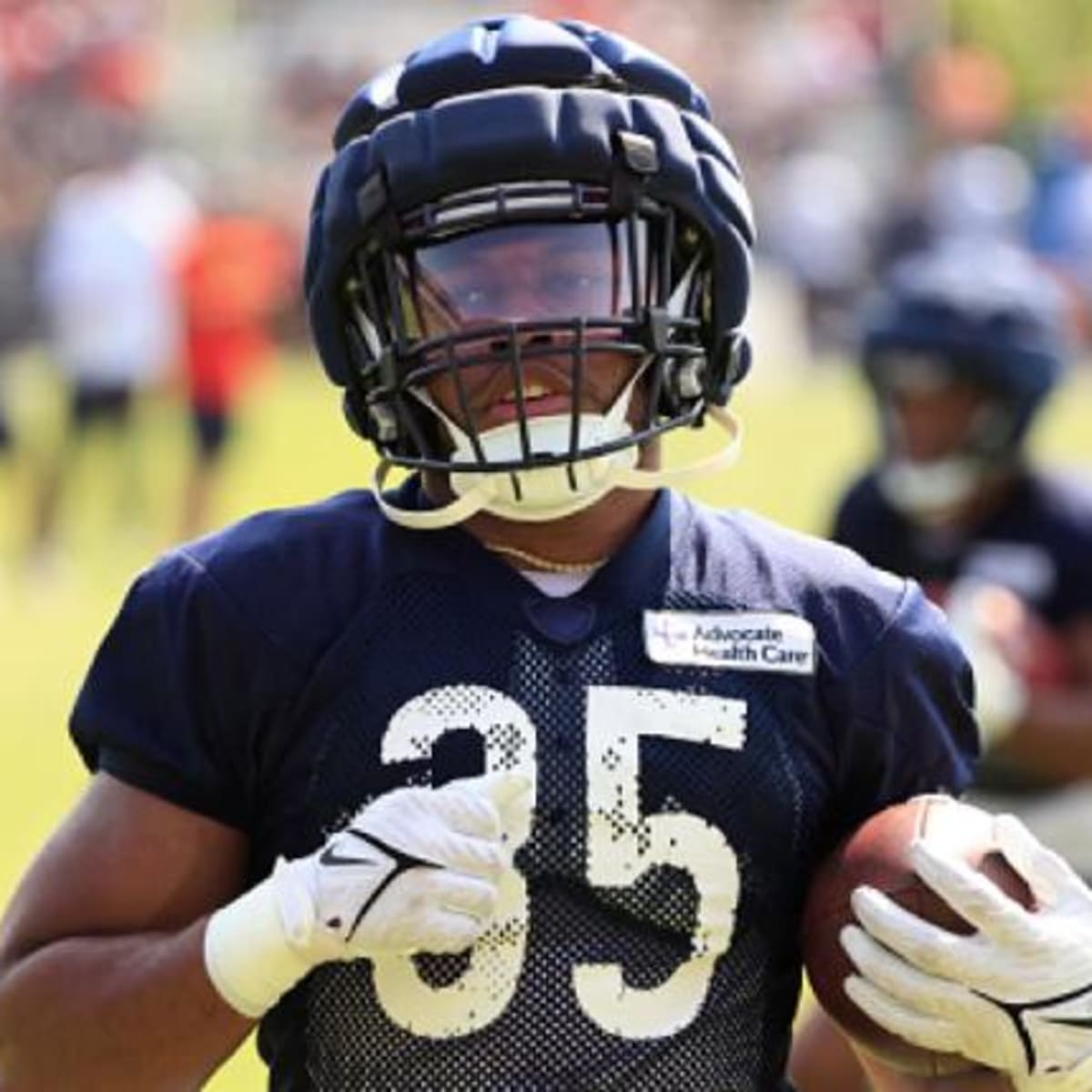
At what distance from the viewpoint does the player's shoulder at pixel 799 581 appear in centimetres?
304

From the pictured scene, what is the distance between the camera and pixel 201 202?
2108cm

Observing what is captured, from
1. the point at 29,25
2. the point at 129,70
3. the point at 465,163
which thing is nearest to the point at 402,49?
the point at 29,25

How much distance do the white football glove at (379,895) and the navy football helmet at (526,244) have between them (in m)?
0.34

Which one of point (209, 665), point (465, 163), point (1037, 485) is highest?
point (465, 163)

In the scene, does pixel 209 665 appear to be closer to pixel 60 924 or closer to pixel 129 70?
pixel 60 924

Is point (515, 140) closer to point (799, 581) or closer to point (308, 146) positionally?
point (799, 581)

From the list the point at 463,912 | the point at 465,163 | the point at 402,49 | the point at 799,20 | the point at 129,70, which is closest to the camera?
the point at 463,912

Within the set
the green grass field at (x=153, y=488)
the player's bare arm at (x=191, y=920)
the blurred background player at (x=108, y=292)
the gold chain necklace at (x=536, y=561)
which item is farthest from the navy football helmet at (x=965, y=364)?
the blurred background player at (x=108, y=292)

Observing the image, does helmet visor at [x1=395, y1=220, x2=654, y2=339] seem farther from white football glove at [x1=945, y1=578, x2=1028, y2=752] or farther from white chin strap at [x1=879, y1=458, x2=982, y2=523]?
white chin strap at [x1=879, y1=458, x2=982, y2=523]

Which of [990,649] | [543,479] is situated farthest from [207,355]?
[543,479]

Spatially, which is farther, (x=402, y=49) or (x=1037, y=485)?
(x=402, y=49)

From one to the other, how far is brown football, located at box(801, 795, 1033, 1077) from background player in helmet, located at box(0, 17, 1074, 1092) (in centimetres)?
5

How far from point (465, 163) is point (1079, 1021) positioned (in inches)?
→ 37.5

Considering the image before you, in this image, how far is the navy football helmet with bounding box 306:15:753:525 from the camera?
9.70ft
